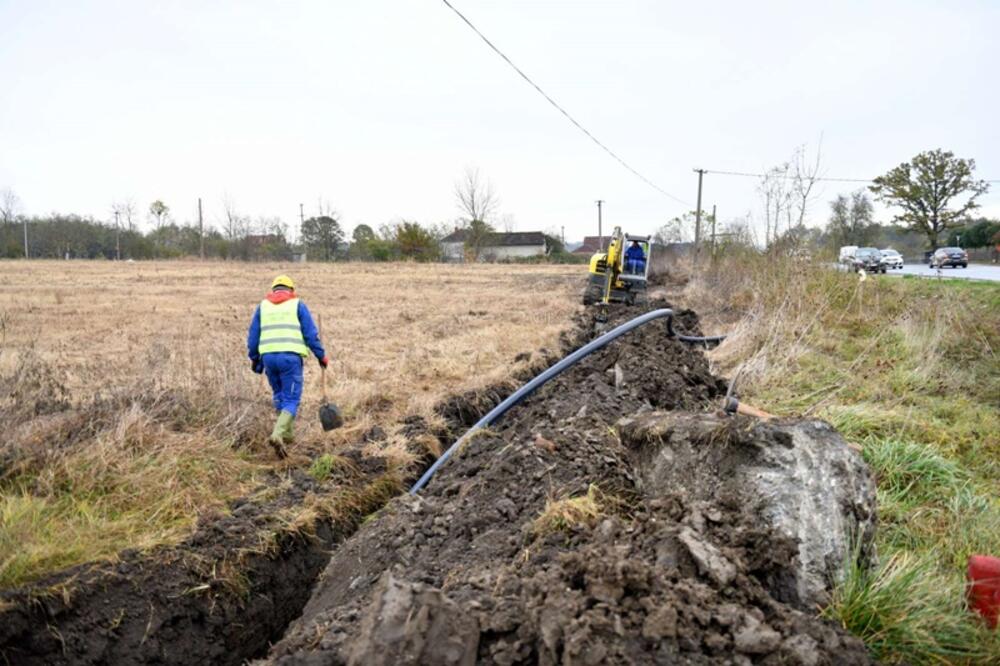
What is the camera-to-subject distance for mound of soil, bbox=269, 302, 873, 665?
2273 mm

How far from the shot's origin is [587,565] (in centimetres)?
255

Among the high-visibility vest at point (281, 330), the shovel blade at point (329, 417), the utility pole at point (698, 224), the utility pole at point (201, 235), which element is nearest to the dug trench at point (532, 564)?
the shovel blade at point (329, 417)

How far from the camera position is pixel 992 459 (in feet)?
17.4

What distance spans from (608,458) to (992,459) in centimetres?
338

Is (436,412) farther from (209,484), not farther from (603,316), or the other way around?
(603,316)

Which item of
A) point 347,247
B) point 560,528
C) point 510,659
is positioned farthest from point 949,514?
point 347,247

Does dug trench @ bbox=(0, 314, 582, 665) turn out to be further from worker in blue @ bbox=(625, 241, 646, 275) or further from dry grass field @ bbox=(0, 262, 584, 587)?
worker in blue @ bbox=(625, 241, 646, 275)

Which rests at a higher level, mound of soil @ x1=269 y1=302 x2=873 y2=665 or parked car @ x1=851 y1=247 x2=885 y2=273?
parked car @ x1=851 y1=247 x2=885 y2=273

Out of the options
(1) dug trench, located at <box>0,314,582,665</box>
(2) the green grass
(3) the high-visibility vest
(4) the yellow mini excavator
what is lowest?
(1) dug trench, located at <box>0,314,582,665</box>

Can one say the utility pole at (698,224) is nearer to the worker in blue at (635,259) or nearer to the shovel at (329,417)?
the worker in blue at (635,259)

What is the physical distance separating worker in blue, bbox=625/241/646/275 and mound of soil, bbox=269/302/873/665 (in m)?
11.3

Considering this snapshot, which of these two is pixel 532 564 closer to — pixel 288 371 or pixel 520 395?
pixel 520 395

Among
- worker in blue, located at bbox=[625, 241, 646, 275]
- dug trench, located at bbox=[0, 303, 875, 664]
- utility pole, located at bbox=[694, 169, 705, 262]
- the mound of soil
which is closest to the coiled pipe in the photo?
dug trench, located at bbox=[0, 303, 875, 664]

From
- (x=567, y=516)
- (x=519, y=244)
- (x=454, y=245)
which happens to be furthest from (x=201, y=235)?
(x=567, y=516)
